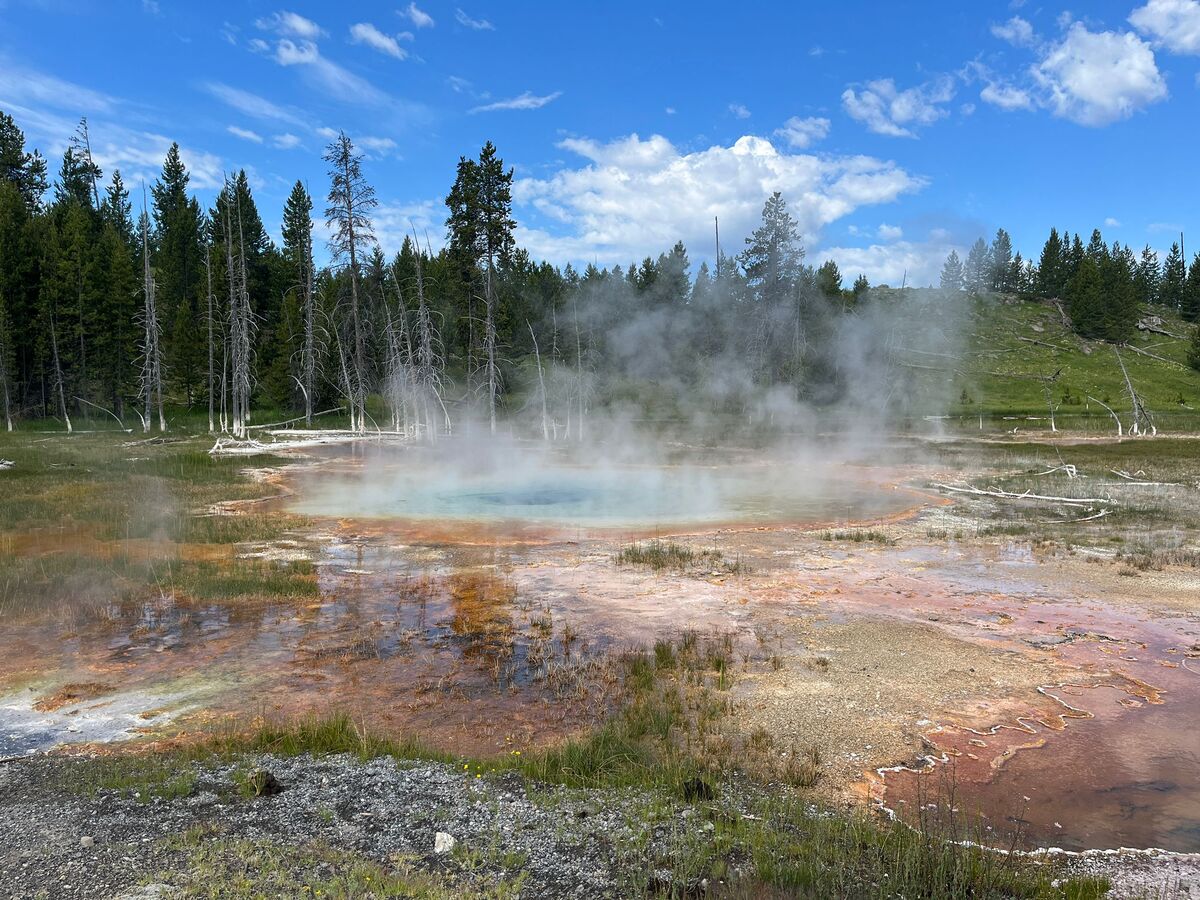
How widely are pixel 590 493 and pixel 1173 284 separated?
98.9 metres

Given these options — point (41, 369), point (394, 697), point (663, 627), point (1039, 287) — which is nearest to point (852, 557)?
point (663, 627)

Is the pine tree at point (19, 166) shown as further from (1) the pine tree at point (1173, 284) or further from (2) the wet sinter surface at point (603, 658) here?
(1) the pine tree at point (1173, 284)

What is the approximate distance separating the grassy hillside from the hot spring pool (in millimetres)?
28353

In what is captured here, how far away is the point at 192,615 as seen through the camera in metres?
9.05

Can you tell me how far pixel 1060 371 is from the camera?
57875 millimetres

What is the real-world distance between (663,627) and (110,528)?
37.7 ft

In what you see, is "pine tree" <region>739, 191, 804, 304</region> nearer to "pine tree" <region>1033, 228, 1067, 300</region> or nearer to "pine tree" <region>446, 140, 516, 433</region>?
"pine tree" <region>446, 140, 516, 433</region>

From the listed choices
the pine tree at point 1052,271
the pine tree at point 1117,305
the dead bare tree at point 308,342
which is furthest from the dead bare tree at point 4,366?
the pine tree at point 1052,271

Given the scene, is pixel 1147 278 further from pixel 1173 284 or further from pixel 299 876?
pixel 299 876

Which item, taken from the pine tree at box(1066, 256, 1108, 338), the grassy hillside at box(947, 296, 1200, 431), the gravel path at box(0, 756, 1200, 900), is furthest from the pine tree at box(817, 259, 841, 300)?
the gravel path at box(0, 756, 1200, 900)

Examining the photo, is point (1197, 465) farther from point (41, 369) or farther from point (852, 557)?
point (41, 369)

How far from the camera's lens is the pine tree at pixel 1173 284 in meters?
85.5

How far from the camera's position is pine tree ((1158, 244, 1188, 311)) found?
85.5 meters

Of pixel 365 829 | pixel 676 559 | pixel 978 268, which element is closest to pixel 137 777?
pixel 365 829
